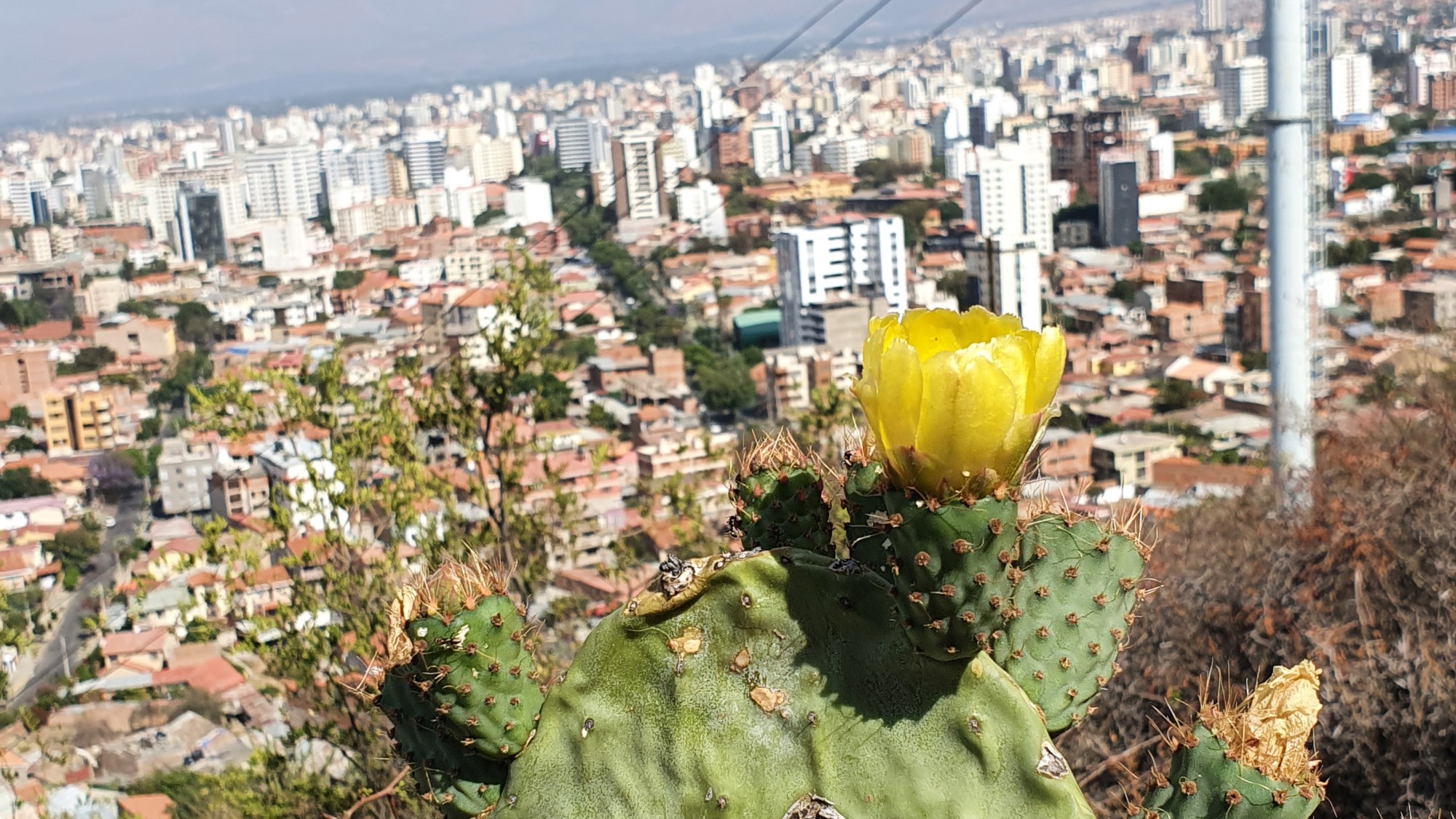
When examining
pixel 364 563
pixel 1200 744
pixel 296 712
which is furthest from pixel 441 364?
pixel 1200 744

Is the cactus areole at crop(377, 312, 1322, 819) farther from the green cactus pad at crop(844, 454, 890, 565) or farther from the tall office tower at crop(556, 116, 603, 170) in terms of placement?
the tall office tower at crop(556, 116, 603, 170)

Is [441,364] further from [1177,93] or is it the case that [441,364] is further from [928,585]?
[1177,93]

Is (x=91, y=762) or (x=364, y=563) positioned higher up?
(x=364, y=563)

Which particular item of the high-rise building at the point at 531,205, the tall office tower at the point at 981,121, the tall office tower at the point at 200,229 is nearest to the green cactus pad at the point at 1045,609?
the high-rise building at the point at 531,205

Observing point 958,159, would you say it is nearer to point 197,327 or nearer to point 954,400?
point 197,327

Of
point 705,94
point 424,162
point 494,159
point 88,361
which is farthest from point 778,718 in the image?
point 424,162
